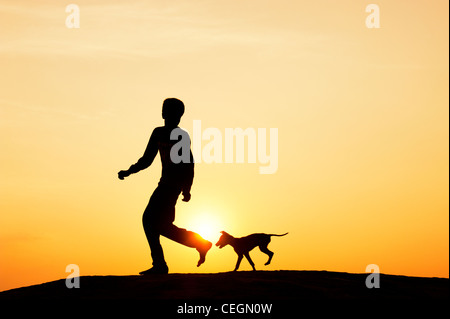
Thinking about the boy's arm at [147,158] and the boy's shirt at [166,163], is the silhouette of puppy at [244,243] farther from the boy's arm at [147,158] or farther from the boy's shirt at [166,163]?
the boy's arm at [147,158]

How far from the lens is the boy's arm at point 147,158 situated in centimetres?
1370

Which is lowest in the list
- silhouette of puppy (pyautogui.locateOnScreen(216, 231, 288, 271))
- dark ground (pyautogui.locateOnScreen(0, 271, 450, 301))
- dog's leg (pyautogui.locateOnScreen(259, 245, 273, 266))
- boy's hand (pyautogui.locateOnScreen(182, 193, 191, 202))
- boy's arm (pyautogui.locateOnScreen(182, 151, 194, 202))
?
dark ground (pyautogui.locateOnScreen(0, 271, 450, 301))

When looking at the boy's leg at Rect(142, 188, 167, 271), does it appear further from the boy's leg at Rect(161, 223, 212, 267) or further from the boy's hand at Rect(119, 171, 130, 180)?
the boy's hand at Rect(119, 171, 130, 180)

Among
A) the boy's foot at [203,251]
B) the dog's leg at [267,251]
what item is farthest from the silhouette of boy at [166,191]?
the dog's leg at [267,251]

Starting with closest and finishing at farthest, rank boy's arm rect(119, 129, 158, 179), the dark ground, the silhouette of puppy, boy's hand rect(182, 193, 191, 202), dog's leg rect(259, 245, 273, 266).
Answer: the dark ground, boy's arm rect(119, 129, 158, 179), boy's hand rect(182, 193, 191, 202), the silhouette of puppy, dog's leg rect(259, 245, 273, 266)

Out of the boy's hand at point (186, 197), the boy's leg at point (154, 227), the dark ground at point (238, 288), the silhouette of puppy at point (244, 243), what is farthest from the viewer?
the silhouette of puppy at point (244, 243)

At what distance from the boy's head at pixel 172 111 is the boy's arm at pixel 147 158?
34 cm

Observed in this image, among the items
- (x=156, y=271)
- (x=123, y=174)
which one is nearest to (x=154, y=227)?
(x=156, y=271)

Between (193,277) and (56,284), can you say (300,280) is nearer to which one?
(193,277)

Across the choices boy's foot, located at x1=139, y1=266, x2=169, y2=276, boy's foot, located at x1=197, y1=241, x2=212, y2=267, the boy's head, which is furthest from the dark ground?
the boy's head

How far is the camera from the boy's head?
13.8m

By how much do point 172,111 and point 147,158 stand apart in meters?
0.97
